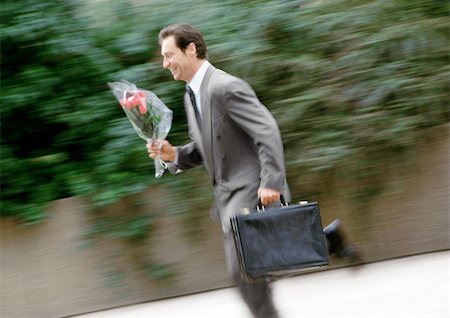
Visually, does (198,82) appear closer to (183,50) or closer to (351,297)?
(183,50)

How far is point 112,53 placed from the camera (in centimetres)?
634

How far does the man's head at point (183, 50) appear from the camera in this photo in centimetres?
416

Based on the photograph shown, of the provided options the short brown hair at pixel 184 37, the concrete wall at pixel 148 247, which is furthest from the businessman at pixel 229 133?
the concrete wall at pixel 148 247

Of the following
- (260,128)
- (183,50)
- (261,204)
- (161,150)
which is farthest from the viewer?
(161,150)

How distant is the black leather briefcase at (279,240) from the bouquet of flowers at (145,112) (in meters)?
0.76

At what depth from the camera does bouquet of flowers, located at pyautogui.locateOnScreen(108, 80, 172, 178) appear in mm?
4336

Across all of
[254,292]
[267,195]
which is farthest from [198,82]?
[254,292]

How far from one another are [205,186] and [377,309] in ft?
5.06

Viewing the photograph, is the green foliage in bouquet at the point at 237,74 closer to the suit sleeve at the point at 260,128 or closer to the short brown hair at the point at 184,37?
the short brown hair at the point at 184,37

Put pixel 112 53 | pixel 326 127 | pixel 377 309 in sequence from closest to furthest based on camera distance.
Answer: pixel 377 309, pixel 326 127, pixel 112 53

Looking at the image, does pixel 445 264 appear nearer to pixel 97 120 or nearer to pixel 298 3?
pixel 298 3

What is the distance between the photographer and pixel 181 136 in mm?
6199

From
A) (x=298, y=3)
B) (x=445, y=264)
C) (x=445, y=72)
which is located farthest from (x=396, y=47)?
(x=445, y=264)

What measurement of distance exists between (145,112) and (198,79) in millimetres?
357
